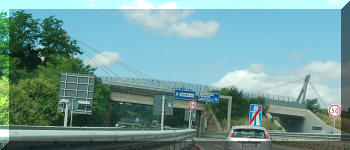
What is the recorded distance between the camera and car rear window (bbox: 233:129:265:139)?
15.0 meters

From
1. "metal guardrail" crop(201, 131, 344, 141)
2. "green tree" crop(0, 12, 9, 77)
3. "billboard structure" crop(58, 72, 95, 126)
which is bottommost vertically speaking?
"metal guardrail" crop(201, 131, 344, 141)

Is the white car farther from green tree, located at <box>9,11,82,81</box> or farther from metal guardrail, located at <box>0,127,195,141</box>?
green tree, located at <box>9,11,82,81</box>

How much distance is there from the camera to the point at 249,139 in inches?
583

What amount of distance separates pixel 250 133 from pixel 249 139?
387 millimetres

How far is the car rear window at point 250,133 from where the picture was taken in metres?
15.0

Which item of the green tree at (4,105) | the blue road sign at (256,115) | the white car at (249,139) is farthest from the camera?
the green tree at (4,105)

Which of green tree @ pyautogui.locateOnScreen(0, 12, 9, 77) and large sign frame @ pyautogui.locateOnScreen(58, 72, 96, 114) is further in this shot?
green tree @ pyautogui.locateOnScreen(0, 12, 9, 77)

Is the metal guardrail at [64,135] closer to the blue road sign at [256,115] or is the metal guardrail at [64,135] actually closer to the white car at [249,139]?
the white car at [249,139]

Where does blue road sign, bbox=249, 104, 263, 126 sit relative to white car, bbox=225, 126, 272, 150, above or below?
above

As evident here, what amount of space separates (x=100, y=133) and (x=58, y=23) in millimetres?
70060

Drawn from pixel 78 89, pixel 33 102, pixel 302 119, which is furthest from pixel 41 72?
pixel 302 119

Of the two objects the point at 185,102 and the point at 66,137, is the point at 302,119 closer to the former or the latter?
the point at 185,102

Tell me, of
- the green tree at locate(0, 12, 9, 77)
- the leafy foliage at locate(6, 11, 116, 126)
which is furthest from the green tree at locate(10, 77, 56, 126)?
the green tree at locate(0, 12, 9, 77)

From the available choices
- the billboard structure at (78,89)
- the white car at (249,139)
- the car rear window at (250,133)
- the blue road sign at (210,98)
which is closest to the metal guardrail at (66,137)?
the white car at (249,139)
